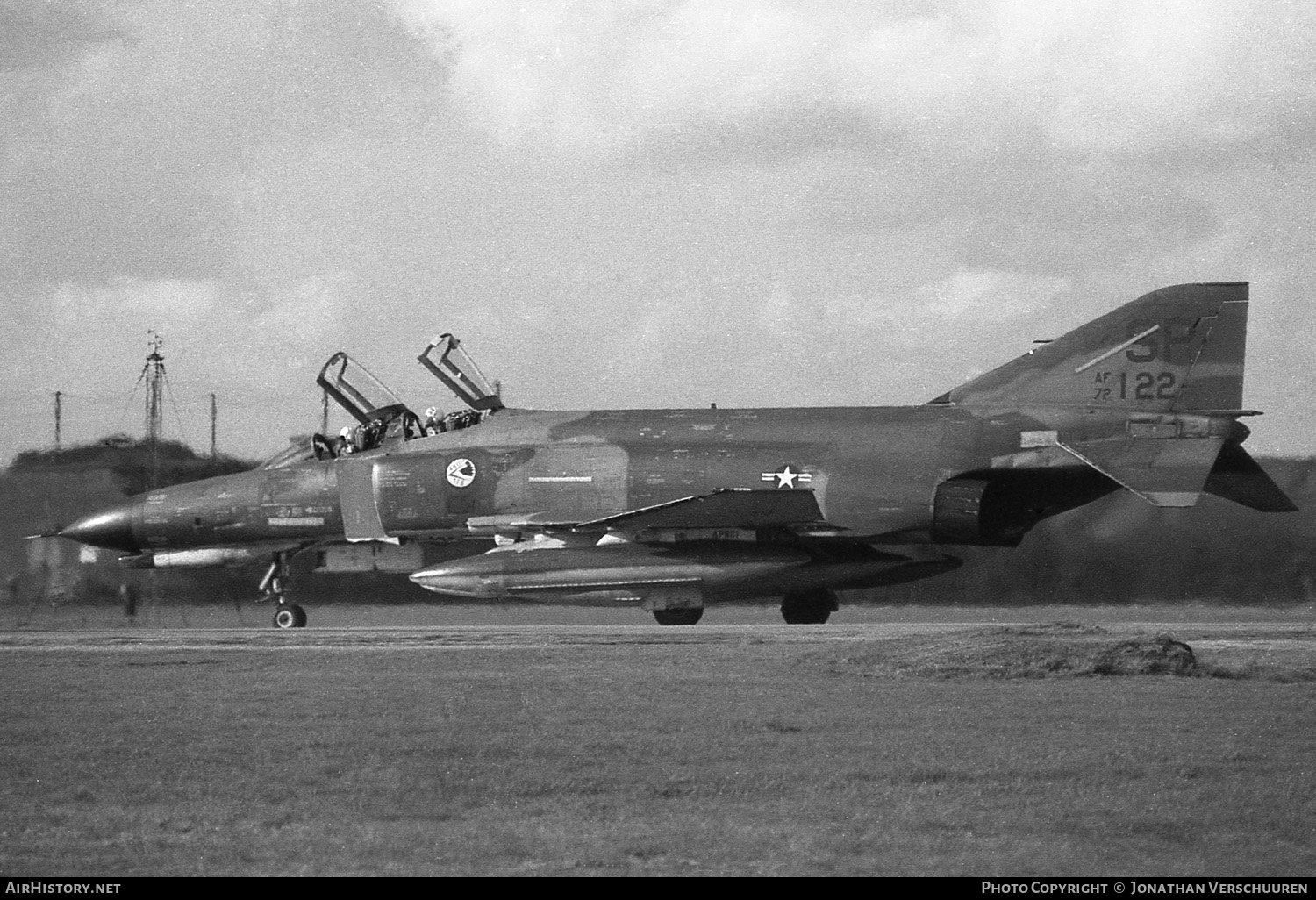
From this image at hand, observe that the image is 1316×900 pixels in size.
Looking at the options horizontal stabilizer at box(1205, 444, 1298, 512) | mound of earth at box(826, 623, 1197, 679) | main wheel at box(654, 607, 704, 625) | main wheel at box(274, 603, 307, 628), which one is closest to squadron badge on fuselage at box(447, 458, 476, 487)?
main wheel at box(274, 603, 307, 628)

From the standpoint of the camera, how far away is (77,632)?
2414 cm

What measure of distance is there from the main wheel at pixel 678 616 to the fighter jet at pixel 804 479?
0.17 feet

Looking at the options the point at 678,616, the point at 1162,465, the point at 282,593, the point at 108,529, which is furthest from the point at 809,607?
the point at 108,529

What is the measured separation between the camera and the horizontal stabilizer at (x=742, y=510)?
2384 cm

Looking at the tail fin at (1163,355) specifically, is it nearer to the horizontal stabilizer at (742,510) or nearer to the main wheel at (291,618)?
the horizontal stabilizer at (742,510)

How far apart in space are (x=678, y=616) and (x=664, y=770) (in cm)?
1475

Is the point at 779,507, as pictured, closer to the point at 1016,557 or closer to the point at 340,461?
the point at 1016,557

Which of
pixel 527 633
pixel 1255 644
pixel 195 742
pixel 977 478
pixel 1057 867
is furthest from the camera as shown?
pixel 977 478

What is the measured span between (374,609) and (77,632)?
5.87 m

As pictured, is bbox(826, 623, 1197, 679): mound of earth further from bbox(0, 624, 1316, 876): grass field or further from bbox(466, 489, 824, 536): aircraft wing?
bbox(466, 489, 824, 536): aircraft wing

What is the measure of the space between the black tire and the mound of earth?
339 inches

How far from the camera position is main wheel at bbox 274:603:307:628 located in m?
26.0

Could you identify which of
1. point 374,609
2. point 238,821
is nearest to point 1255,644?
point 238,821

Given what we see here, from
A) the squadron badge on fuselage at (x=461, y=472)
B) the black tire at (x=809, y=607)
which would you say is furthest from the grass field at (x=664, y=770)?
the squadron badge on fuselage at (x=461, y=472)
